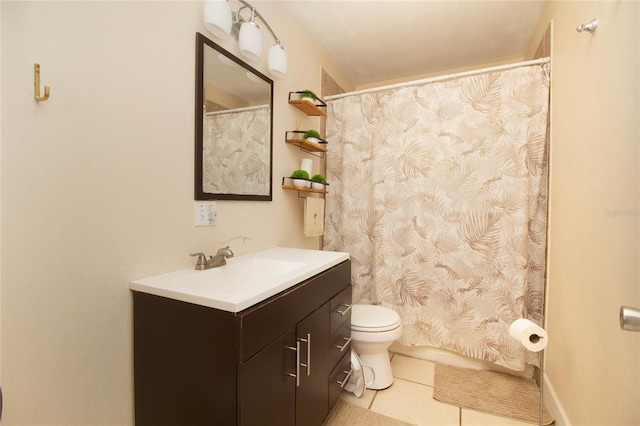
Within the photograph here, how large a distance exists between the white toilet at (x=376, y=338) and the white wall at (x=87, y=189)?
1.08m

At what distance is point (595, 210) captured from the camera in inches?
44.9

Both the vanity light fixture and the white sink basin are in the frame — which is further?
the vanity light fixture

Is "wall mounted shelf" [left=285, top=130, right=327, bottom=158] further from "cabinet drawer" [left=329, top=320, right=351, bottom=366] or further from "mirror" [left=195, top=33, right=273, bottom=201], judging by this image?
"cabinet drawer" [left=329, top=320, right=351, bottom=366]

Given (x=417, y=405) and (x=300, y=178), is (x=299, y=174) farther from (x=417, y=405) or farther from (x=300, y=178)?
(x=417, y=405)

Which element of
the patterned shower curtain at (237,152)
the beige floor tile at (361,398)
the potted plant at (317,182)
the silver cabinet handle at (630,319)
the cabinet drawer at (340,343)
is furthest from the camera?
the potted plant at (317,182)

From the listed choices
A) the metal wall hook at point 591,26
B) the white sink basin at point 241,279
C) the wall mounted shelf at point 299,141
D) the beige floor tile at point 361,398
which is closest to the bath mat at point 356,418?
the beige floor tile at point 361,398

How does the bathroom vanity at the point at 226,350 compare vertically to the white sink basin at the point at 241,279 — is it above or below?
below

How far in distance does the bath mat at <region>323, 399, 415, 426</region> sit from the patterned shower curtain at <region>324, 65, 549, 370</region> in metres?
0.65

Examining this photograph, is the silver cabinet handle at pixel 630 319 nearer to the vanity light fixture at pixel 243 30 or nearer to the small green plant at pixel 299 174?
the small green plant at pixel 299 174

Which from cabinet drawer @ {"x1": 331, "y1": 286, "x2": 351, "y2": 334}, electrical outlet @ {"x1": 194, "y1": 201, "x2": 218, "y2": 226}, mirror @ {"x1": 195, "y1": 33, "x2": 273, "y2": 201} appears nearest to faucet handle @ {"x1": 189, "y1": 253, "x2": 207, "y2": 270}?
electrical outlet @ {"x1": 194, "y1": 201, "x2": 218, "y2": 226}

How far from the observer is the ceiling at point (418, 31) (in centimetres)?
183

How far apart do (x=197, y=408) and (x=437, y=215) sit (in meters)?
1.72

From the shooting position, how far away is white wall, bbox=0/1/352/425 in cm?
76

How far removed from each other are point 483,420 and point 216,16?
2.40 metres
